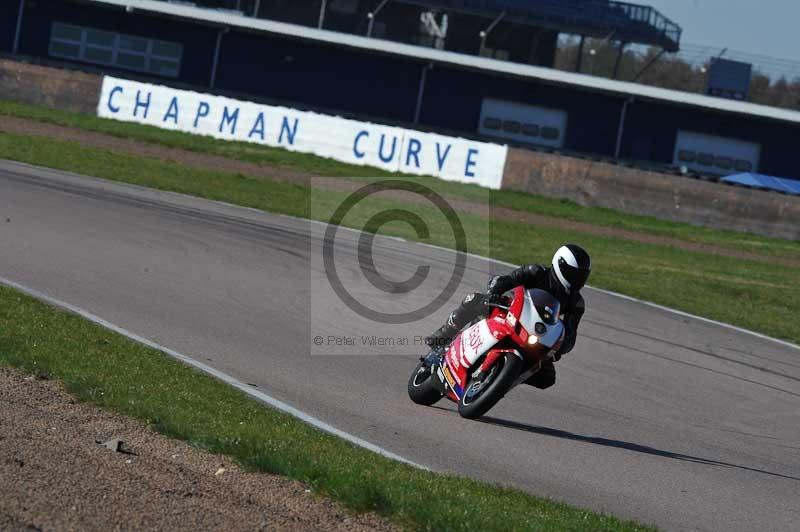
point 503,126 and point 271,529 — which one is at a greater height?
point 503,126

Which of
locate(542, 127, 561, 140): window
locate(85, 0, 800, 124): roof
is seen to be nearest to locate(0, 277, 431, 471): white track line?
locate(85, 0, 800, 124): roof

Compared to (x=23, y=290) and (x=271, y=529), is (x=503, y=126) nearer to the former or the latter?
(x=23, y=290)

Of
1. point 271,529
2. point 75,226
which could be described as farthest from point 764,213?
point 271,529

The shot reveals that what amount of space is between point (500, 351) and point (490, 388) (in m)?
0.28

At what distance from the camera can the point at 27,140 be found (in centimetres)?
2650

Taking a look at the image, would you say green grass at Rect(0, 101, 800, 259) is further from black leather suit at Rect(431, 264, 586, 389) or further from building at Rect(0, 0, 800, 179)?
black leather suit at Rect(431, 264, 586, 389)

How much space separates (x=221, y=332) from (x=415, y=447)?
366 cm

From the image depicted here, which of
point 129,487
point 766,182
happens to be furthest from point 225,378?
point 766,182

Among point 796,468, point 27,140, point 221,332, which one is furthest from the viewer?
point 27,140

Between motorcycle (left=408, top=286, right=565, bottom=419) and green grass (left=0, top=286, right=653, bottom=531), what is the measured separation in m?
1.47

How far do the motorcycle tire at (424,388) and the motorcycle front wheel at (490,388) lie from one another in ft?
1.03

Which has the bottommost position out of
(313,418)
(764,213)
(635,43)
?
(313,418)

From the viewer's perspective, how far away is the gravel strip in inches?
208

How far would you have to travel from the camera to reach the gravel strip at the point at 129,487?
5273 millimetres
